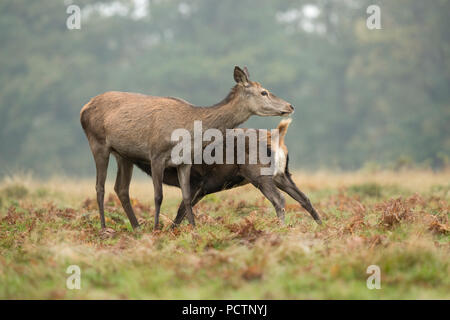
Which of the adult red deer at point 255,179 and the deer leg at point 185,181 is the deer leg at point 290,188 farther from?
the deer leg at point 185,181

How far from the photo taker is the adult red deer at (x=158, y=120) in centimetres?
805

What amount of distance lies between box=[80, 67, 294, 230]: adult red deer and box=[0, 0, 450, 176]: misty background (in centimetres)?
2190

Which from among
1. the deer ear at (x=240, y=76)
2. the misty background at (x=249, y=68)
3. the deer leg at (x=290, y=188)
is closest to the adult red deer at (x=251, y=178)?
the deer leg at (x=290, y=188)

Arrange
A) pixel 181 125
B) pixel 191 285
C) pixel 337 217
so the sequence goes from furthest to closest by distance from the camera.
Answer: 1. pixel 337 217
2. pixel 181 125
3. pixel 191 285

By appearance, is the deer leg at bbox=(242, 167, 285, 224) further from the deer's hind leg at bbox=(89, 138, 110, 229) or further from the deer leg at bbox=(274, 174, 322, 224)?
the deer's hind leg at bbox=(89, 138, 110, 229)

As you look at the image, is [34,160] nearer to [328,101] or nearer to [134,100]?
[328,101]

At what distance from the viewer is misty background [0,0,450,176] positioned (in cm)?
2997

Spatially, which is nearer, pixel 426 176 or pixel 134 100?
pixel 134 100

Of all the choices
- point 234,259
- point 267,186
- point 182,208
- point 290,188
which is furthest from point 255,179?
point 234,259

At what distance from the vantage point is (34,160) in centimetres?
3186

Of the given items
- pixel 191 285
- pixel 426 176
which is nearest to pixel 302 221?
pixel 191 285

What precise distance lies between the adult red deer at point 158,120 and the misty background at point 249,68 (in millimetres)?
21896

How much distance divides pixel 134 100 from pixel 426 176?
8.51m

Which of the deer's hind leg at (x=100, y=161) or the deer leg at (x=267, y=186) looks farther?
the deer's hind leg at (x=100, y=161)
